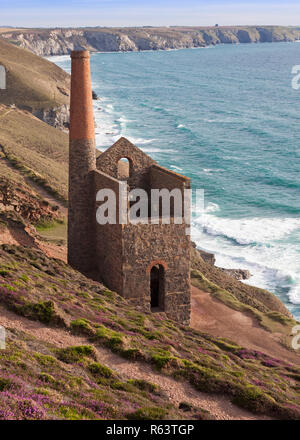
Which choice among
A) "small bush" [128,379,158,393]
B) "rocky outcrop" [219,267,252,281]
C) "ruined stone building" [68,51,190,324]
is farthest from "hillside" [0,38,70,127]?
"small bush" [128,379,158,393]

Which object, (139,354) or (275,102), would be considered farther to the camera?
(275,102)

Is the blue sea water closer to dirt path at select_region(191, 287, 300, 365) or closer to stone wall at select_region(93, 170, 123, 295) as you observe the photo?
dirt path at select_region(191, 287, 300, 365)

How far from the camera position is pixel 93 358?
17234mm

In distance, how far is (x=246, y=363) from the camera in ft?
76.0

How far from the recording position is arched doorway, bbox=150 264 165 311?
26747mm

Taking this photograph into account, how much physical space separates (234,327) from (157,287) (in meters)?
4.83

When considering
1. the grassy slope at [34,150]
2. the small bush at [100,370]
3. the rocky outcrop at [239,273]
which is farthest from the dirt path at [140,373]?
the grassy slope at [34,150]

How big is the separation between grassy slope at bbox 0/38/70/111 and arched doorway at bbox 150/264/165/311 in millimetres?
59938

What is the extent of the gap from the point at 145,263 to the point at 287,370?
783cm

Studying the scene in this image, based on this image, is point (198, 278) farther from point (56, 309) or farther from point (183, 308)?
point (56, 309)

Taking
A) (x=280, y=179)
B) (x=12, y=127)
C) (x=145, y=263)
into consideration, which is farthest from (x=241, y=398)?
(x=12, y=127)

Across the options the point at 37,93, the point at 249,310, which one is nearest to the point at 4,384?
the point at 249,310
